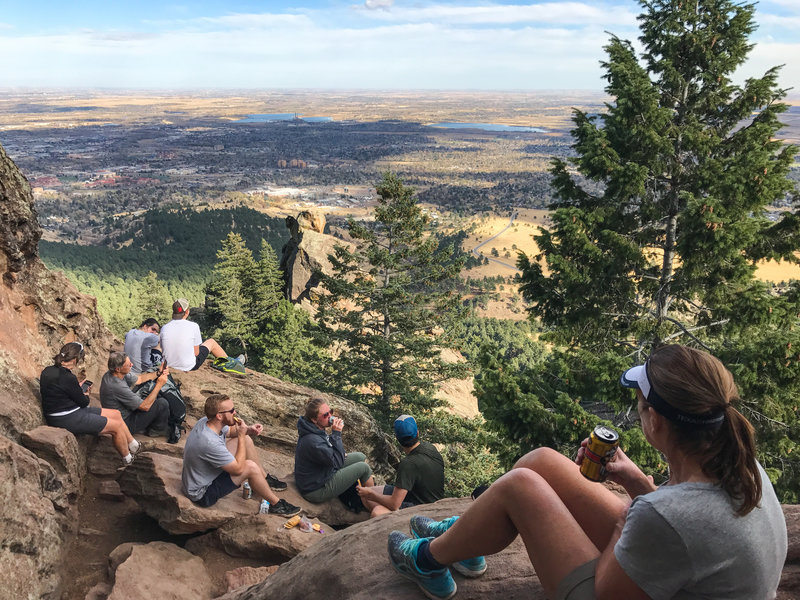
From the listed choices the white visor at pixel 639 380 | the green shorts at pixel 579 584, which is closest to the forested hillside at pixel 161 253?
the green shorts at pixel 579 584

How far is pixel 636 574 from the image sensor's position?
2258 mm

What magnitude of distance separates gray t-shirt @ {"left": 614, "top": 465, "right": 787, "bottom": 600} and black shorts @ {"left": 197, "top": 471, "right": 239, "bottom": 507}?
17.4ft

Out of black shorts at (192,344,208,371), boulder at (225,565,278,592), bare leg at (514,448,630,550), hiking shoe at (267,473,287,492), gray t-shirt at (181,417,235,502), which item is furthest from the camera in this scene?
black shorts at (192,344,208,371)

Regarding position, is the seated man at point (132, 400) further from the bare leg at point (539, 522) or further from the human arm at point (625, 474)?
the human arm at point (625, 474)

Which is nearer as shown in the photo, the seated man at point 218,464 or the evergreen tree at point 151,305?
the seated man at point 218,464

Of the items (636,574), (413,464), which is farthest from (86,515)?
(636,574)

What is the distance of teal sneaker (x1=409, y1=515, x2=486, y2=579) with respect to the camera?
3586 millimetres

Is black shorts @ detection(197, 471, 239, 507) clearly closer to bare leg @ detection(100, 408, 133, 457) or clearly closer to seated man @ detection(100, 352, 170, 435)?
bare leg @ detection(100, 408, 133, 457)

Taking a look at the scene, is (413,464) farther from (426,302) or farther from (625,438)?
(426,302)

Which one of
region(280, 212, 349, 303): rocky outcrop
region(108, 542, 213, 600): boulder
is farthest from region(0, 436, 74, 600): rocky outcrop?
region(280, 212, 349, 303): rocky outcrop

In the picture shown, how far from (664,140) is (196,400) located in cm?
978

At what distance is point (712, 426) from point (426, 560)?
202 cm

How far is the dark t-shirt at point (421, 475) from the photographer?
248 inches

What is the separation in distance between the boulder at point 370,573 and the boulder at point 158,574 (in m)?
0.58
